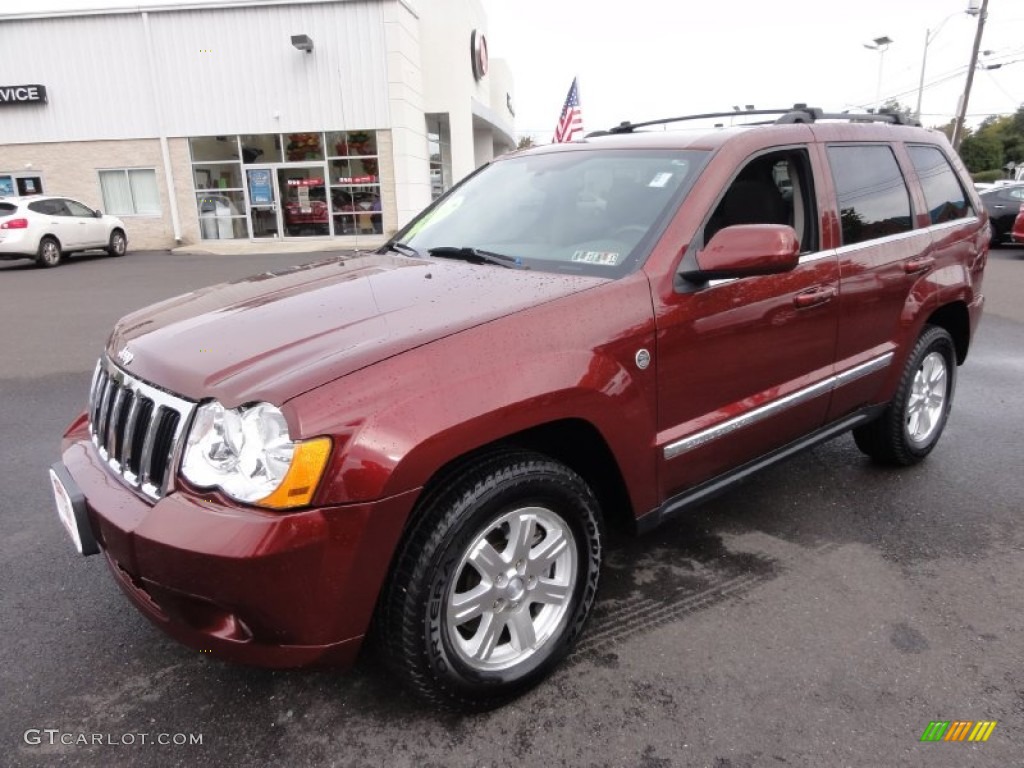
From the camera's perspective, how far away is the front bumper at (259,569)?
1.88m

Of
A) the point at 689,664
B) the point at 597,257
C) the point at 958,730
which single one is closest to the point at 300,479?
the point at 597,257

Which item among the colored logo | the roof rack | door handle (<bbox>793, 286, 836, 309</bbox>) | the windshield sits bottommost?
the colored logo

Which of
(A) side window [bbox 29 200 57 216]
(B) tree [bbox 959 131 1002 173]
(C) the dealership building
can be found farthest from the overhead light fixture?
(B) tree [bbox 959 131 1002 173]

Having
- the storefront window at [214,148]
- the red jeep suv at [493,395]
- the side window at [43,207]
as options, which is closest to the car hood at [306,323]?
the red jeep suv at [493,395]

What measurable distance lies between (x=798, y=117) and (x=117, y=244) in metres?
20.1

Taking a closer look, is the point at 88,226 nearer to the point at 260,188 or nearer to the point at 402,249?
the point at 260,188

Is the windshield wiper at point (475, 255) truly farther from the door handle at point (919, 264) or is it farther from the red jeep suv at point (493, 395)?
the door handle at point (919, 264)

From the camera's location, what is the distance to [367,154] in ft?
72.1

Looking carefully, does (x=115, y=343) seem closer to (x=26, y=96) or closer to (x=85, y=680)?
(x=85, y=680)

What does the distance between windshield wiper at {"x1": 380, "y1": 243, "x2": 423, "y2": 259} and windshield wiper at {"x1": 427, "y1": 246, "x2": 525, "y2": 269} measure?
8 cm

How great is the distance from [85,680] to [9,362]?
5930mm

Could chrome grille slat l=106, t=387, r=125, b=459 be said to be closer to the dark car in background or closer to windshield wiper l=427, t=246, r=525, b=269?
windshield wiper l=427, t=246, r=525, b=269

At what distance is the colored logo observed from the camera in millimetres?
2232

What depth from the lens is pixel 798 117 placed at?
345 cm
